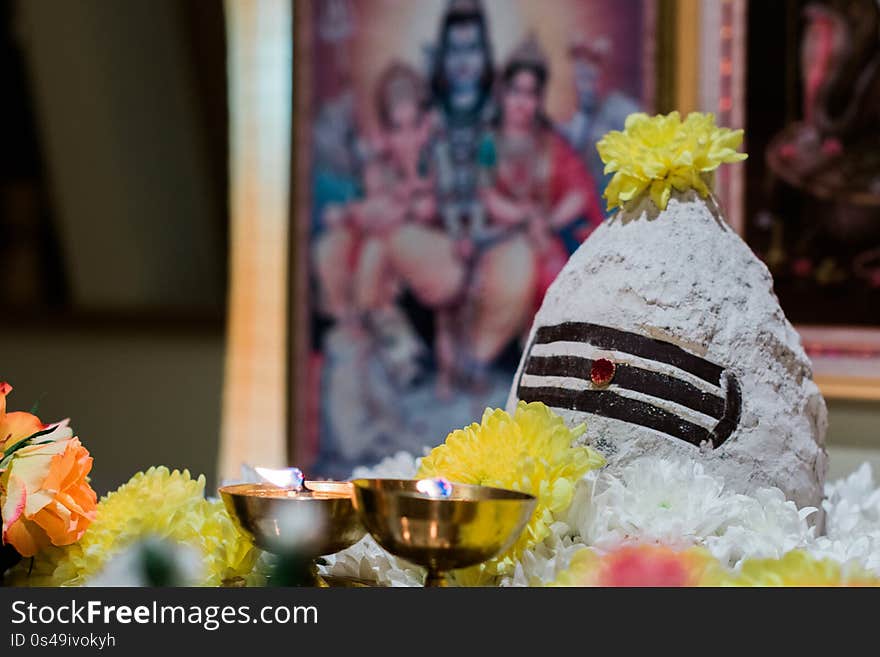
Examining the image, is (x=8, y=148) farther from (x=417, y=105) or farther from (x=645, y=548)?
(x=645, y=548)

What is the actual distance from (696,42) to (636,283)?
1.13 metres

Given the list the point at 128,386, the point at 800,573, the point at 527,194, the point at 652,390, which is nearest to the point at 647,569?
the point at 800,573

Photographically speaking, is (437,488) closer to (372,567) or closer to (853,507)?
(372,567)

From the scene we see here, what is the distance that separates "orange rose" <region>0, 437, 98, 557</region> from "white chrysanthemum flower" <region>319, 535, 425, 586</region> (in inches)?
8.2

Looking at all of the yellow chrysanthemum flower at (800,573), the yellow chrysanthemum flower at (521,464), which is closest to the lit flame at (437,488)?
the yellow chrysanthemum flower at (521,464)

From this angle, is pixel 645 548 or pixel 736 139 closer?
pixel 645 548

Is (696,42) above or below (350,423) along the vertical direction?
above

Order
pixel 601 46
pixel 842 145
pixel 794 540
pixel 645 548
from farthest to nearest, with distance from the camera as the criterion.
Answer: pixel 601 46 → pixel 842 145 → pixel 794 540 → pixel 645 548

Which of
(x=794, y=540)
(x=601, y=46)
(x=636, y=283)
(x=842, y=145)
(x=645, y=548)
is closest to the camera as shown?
(x=645, y=548)

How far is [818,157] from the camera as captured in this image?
5.71 feet

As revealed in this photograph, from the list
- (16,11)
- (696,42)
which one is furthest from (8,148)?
(696,42)

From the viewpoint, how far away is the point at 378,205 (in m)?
1.89

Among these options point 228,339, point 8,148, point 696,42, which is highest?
point 696,42

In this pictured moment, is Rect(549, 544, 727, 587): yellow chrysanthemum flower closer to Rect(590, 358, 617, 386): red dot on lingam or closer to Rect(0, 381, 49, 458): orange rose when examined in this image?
Rect(590, 358, 617, 386): red dot on lingam
